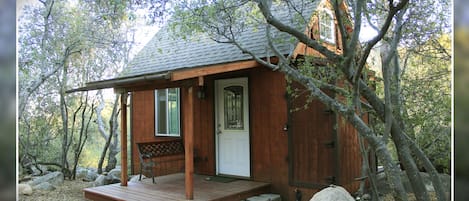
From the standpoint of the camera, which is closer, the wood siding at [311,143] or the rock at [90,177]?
the wood siding at [311,143]

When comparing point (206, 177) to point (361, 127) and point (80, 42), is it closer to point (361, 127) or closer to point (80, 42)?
point (361, 127)

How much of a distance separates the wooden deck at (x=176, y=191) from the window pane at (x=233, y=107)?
3.44ft

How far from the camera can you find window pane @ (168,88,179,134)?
7.38 metres

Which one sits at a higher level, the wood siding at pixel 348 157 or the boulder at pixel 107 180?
the wood siding at pixel 348 157

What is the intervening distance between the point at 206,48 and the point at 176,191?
3291 mm

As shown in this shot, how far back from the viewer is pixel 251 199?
534cm

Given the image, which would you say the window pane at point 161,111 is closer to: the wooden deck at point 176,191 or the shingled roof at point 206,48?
the shingled roof at point 206,48

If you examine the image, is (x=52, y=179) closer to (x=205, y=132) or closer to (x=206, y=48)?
(x=205, y=132)

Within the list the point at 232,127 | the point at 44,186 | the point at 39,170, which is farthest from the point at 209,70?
the point at 39,170

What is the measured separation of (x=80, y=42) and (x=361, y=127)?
290 inches

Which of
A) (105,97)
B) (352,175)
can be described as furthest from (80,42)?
(352,175)

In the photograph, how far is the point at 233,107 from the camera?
6.48 metres

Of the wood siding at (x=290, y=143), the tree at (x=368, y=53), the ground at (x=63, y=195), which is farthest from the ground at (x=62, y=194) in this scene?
the tree at (x=368, y=53)

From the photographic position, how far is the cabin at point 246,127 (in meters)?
5.33
